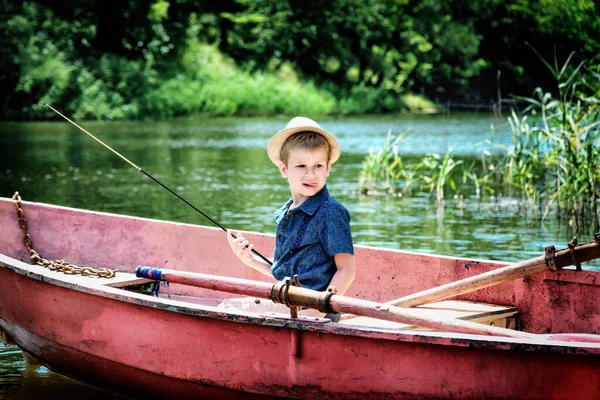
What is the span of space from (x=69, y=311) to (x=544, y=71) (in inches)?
1241

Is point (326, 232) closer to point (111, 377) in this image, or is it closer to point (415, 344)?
point (415, 344)

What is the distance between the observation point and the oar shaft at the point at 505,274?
4.04 m

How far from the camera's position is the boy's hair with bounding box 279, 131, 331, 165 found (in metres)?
4.15

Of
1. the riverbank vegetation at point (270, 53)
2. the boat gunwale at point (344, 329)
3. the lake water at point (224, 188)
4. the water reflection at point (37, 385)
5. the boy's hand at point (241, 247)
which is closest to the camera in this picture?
the boat gunwale at point (344, 329)

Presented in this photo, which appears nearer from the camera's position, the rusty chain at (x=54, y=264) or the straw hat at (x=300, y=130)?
the straw hat at (x=300, y=130)

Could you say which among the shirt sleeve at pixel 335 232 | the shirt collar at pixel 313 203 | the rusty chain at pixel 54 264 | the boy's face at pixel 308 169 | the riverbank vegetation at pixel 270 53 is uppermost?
the riverbank vegetation at pixel 270 53

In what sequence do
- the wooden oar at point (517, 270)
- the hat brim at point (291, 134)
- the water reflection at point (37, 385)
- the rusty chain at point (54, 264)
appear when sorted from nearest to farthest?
the wooden oar at point (517, 270) → the hat brim at point (291, 134) → the water reflection at point (37, 385) → the rusty chain at point (54, 264)

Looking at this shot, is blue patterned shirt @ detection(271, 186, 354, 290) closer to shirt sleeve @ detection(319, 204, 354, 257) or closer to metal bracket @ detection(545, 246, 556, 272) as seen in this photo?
shirt sleeve @ detection(319, 204, 354, 257)

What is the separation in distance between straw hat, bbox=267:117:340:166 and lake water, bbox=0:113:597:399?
158cm

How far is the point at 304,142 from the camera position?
4.16 meters

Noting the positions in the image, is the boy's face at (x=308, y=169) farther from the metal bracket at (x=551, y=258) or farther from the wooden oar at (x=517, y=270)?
the metal bracket at (x=551, y=258)

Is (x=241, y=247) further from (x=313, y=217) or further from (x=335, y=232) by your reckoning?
(x=335, y=232)

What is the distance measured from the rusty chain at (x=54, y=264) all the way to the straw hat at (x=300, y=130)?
1.70m

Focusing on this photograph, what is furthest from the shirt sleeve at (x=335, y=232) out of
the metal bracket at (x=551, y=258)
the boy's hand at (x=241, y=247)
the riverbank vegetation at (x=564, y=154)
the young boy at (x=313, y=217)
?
the riverbank vegetation at (x=564, y=154)
